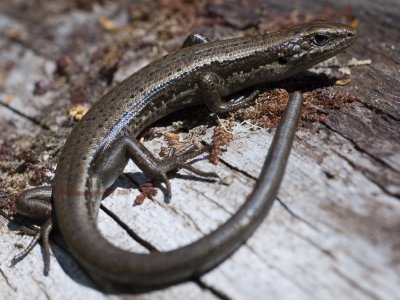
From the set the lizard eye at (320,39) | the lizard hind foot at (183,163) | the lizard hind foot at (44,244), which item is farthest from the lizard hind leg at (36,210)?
the lizard eye at (320,39)

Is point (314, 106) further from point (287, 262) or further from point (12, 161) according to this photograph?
point (12, 161)

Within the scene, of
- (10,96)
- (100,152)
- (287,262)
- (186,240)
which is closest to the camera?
(287,262)

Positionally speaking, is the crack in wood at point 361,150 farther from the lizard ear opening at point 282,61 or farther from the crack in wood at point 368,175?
the lizard ear opening at point 282,61

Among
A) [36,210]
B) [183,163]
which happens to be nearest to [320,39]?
[183,163]

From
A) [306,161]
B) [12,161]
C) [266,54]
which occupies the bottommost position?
[12,161]

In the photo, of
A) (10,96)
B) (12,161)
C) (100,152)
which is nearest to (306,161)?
(100,152)

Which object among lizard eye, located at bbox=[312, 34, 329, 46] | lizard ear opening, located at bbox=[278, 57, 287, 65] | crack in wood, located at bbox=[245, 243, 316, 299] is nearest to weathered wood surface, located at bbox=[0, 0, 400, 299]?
crack in wood, located at bbox=[245, 243, 316, 299]

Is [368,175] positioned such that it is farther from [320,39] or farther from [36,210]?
[36,210]
